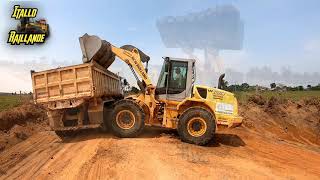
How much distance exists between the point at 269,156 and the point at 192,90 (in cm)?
387

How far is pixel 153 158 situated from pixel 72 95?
184 inches

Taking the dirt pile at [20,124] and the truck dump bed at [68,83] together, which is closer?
the truck dump bed at [68,83]

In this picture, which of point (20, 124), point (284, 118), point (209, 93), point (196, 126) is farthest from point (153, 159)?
point (284, 118)

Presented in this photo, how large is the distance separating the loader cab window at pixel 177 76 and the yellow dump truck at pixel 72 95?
107 inches

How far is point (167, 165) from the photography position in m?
12.8

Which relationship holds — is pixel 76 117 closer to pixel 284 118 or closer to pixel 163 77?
pixel 163 77

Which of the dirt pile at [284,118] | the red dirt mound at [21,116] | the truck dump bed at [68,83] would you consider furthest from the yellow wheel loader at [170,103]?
the red dirt mound at [21,116]

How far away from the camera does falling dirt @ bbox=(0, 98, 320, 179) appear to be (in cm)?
1233

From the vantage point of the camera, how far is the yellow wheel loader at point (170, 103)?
1645 cm

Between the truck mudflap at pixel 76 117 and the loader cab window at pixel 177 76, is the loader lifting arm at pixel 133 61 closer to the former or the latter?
the loader cab window at pixel 177 76

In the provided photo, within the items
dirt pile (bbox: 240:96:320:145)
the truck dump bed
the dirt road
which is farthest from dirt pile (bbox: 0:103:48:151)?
dirt pile (bbox: 240:96:320:145)

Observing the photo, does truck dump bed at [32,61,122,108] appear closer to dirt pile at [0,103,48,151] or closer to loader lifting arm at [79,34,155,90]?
loader lifting arm at [79,34,155,90]

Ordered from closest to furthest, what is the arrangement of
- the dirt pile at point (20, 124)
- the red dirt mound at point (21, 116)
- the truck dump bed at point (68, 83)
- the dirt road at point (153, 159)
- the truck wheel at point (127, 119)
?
the dirt road at point (153, 159)
the truck dump bed at point (68, 83)
the truck wheel at point (127, 119)
the dirt pile at point (20, 124)
the red dirt mound at point (21, 116)

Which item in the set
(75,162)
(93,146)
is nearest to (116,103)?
(93,146)
